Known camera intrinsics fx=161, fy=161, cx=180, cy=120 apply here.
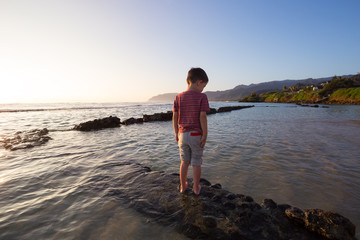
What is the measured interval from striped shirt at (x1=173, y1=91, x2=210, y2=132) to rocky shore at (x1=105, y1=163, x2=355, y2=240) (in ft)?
4.58

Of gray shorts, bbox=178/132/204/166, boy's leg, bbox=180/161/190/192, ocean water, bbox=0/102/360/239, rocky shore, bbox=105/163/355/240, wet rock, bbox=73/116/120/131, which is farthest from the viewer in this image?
wet rock, bbox=73/116/120/131

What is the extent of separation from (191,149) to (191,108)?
0.83 metres

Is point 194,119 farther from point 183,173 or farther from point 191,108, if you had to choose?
point 183,173

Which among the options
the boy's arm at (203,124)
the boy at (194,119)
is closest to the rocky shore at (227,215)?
the boy at (194,119)

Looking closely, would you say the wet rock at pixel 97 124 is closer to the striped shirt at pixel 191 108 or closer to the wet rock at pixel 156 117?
the wet rock at pixel 156 117

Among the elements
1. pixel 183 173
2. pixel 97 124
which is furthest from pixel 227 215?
pixel 97 124

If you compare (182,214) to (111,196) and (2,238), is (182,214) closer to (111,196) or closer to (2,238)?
(111,196)

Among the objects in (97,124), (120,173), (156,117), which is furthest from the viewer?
(156,117)

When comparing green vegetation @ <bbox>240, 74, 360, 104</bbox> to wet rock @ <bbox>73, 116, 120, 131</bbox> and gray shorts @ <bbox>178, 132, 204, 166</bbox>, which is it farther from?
gray shorts @ <bbox>178, 132, 204, 166</bbox>

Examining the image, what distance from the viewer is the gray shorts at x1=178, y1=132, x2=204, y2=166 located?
3.18 m

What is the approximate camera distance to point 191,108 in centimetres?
319

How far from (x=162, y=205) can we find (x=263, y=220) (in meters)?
1.73

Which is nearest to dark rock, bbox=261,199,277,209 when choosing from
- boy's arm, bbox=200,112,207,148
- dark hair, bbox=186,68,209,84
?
boy's arm, bbox=200,112,207,148

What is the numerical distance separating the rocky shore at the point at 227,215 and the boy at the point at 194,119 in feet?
1.54
